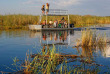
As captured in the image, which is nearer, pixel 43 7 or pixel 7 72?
pixel 7 72

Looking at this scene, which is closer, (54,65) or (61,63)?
(54,65)

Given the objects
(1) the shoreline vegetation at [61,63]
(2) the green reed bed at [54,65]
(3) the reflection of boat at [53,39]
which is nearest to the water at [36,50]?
(3) the reflection of boat at [53,39]

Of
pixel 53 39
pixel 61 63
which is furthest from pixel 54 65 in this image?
pixel 53 39

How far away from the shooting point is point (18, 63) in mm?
7973

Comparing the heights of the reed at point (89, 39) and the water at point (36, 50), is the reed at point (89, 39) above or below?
above

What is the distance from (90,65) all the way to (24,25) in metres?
29.5

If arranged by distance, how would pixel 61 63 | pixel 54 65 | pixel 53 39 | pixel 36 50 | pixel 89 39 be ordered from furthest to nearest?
1. pixel 53 39
2. pixel 89 39
3. pixel 36 50
4. pixel 61 63
5. pixel 54 65

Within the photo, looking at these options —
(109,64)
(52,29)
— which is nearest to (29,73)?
(109,64)

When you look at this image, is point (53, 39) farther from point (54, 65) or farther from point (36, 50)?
point (54, 65)

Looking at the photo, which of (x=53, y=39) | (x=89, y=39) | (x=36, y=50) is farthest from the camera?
(x=53, y=39)

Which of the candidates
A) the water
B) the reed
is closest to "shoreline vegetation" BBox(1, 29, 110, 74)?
the reed

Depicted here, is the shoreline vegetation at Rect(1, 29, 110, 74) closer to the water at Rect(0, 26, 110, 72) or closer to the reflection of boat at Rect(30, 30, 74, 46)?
the water at Rect(0, 26, 110, 72)

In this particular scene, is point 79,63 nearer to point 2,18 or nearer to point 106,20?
point 2,18

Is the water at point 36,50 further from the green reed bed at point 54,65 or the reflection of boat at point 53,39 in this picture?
the green reed bed at point 54,65
